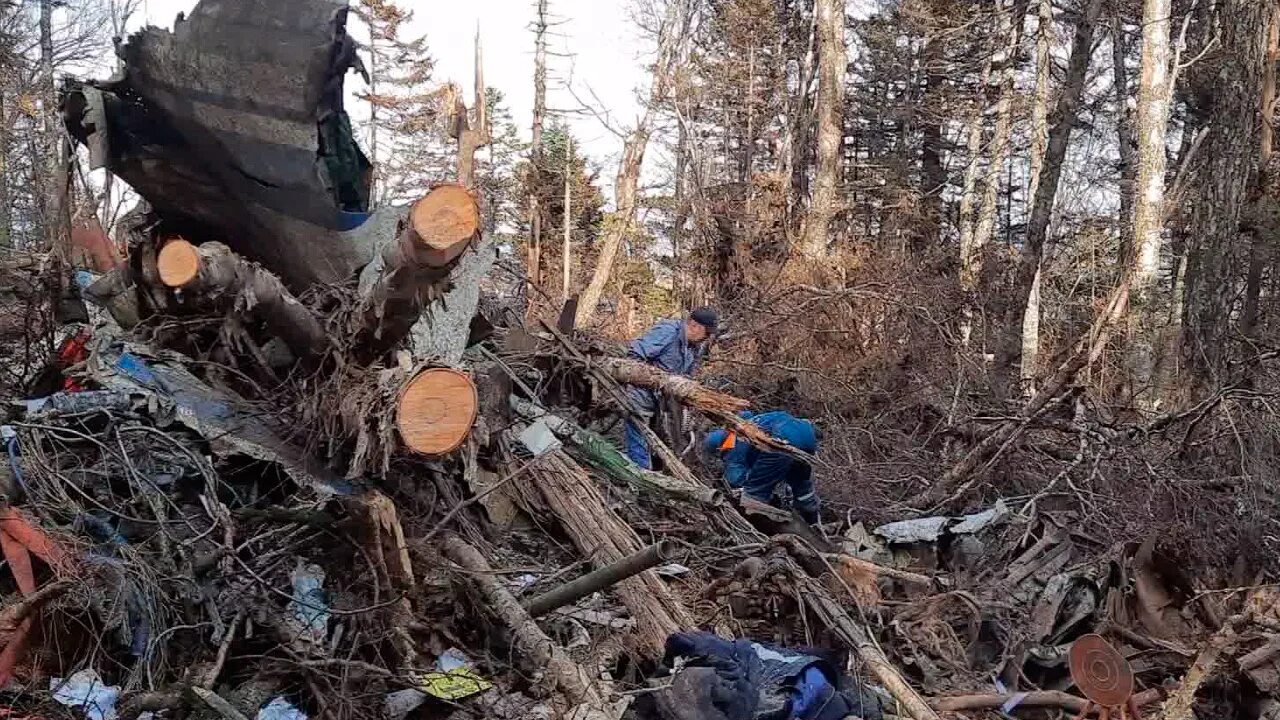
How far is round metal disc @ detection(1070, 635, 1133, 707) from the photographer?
3.04 m

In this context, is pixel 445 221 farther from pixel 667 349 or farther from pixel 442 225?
pixel 667 349

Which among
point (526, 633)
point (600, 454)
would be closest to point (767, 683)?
point (526, 633)

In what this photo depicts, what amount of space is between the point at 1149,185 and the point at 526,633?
993 centimetres

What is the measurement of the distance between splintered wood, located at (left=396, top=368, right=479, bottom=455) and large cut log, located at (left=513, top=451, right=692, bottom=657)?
109 centimetres

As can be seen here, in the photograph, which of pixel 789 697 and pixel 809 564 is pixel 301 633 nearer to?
pixel 789 697

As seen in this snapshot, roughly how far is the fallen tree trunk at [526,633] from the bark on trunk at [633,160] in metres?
7.77

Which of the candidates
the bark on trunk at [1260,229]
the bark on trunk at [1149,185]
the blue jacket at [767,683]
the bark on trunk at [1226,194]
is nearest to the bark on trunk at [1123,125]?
the bark on trunk at [1260,229]

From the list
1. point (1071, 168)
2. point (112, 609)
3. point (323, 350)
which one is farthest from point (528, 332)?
point (1071, 168)

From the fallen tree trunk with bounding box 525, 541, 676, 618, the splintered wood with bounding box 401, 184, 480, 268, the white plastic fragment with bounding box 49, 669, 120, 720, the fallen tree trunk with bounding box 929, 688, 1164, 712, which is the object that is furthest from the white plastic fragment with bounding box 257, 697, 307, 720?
the fallen tree trunk with bounding box 929, 688, 1164, 712

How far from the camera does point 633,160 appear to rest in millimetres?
14938

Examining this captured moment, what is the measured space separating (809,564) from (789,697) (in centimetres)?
87

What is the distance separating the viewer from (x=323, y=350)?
12.9 feet

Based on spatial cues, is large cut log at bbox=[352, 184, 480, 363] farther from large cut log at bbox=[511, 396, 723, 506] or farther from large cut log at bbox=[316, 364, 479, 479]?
large cut log at bbox=[511, 396, 723, 506]

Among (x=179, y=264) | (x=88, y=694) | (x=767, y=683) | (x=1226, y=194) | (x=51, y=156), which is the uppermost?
(x=51, y=156)
